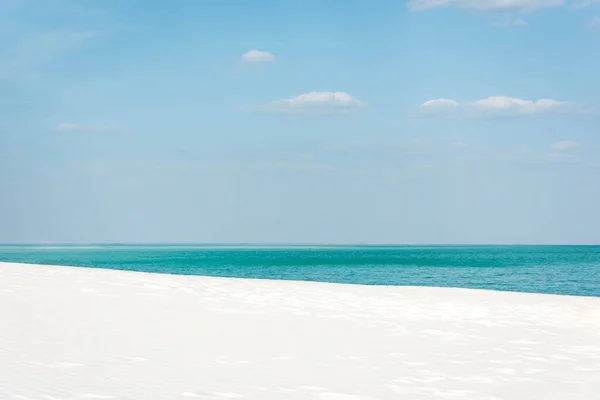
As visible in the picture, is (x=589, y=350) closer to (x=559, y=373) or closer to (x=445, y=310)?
(x=559, y=373)

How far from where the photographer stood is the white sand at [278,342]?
20.6 ft

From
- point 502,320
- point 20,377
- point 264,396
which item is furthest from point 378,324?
point 20,377

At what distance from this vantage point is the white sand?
6.27m

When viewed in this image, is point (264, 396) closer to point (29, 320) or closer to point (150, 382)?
point (150, 382)

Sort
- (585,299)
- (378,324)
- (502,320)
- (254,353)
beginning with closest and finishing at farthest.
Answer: (254,353), (378,324), (502,320), (585,299)

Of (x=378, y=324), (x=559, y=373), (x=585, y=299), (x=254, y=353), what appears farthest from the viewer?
(x=585, y=299)

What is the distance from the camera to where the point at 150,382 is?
6176 mm

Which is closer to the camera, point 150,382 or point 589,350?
point 150,382

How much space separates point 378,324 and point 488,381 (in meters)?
4.12

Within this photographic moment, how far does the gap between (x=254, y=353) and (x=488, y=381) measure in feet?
9.29

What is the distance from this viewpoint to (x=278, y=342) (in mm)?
9000

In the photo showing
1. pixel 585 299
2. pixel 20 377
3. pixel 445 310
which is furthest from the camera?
pixel 585 299

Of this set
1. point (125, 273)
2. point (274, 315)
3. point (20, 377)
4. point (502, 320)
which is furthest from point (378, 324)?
point (125, 273)

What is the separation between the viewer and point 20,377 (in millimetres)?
5801
